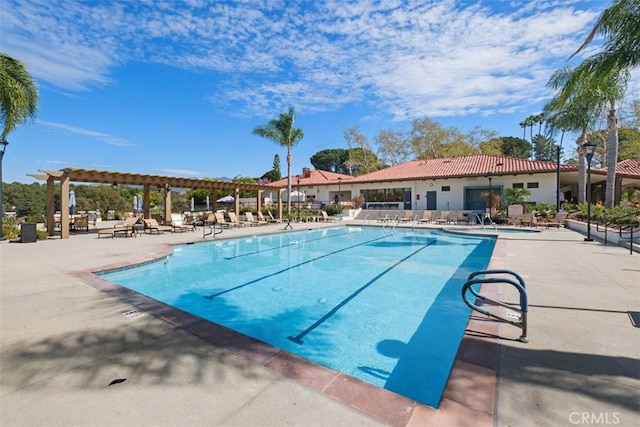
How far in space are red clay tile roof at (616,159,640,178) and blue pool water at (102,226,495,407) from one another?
1834 centimetres

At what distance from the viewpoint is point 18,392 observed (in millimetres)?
2406

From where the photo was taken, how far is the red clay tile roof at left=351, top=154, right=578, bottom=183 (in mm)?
22102

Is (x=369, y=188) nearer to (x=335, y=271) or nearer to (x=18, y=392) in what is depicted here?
(x=335, y=271)

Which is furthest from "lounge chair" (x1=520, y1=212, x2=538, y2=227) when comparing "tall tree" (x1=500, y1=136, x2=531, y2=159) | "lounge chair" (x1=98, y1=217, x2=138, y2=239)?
"tall tree" (x1=500, y1=136, x2=531, y2=159)

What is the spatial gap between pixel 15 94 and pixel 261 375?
44.8 feet

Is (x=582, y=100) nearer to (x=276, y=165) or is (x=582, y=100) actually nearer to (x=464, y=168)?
(x=464, y=168)

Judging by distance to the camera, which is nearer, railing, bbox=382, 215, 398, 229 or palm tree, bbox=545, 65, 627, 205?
palm tree, bbox=545, 65, 627, 205

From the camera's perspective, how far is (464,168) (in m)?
25.4

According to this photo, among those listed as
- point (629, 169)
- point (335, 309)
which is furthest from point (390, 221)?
point (629, 169)

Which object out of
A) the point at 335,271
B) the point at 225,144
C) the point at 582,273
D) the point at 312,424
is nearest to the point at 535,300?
the point at 582,273

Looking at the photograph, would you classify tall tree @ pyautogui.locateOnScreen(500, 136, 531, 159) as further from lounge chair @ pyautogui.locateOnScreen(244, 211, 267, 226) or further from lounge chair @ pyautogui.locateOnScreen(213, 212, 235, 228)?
lounge chair @ pyautogui.locateOnScreen(213, 212, 235, 228)

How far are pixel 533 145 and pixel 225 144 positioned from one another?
53.8m

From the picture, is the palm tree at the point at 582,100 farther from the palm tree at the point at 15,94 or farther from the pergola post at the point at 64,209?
the pergola post at the point at 64,209

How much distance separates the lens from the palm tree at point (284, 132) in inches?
931
